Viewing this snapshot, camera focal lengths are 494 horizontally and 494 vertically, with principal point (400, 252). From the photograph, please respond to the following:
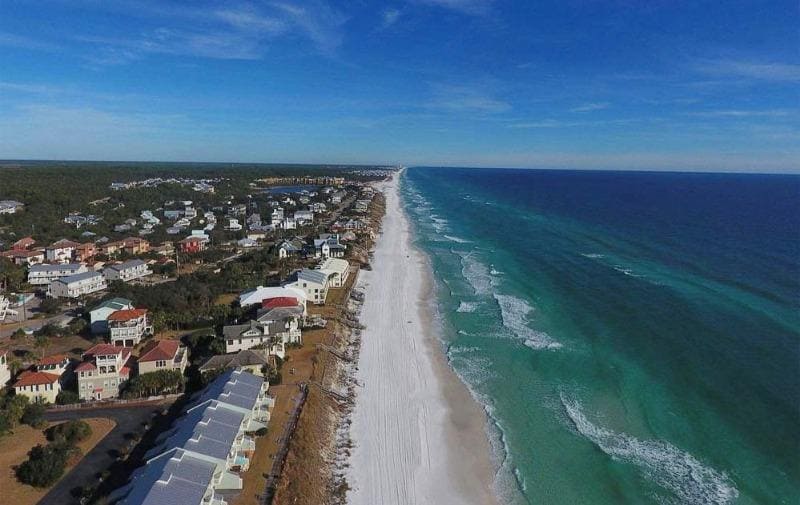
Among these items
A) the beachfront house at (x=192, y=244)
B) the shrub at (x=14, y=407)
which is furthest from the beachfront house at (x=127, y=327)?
the beachfront house at (x=192, y=244)

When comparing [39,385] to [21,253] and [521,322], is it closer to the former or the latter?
[521,322]

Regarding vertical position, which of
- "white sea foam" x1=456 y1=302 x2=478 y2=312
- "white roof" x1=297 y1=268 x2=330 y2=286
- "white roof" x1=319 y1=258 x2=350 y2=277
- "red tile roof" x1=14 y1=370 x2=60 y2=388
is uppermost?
"white roof" x1=297 y1=268 x2=330 y2=286

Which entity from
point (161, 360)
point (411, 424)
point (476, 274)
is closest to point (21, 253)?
point (161, 360)

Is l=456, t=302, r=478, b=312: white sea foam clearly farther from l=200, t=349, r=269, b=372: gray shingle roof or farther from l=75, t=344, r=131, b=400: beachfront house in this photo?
l=75, t=344, r=131, b=400: beachfront house

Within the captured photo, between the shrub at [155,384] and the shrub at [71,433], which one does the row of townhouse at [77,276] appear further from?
the shrub at [71,433]

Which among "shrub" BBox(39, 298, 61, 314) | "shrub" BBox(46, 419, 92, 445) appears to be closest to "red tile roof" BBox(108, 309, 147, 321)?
"shrub" BBox(39, 298, 61, 314)

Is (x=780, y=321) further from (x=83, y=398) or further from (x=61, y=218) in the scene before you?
(x=61, y=218)

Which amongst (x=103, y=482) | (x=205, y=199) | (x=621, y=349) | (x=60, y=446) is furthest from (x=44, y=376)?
(x=205, y=199)
